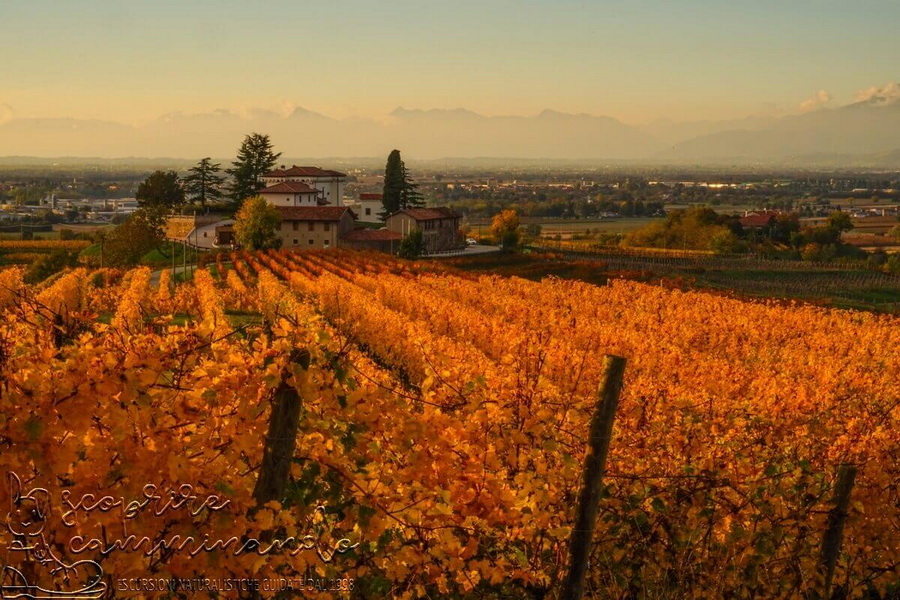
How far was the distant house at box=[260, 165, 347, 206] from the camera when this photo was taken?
86500 mm

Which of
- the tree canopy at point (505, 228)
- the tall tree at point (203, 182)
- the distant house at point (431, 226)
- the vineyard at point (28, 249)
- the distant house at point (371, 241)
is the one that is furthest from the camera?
the tall tree at point (203, 182)

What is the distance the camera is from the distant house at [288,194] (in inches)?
3095

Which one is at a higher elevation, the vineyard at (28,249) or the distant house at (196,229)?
the distant house at (196,229)

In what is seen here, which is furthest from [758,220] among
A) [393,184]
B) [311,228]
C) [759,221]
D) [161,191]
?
[161,191]

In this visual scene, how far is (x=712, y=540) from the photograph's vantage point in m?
5.95

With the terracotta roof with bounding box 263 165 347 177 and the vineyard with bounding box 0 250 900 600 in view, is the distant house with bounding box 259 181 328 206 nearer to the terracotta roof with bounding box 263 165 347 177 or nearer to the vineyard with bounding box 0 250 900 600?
the terracotta roof with bounding box 263 165 347 177

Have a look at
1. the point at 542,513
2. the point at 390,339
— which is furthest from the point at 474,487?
the point at 390,339

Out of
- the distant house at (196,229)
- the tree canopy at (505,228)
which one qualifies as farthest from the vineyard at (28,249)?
the tree canopy at (505,228)

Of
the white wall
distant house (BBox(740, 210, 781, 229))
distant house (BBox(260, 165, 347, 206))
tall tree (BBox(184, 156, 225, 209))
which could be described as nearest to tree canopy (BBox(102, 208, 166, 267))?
the white wall

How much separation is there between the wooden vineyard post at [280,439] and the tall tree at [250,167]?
273ft

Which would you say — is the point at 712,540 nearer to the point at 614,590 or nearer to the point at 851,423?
the point at 614,590

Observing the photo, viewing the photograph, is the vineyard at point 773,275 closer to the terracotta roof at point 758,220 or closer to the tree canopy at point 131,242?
the terracotta roof at point 758,220

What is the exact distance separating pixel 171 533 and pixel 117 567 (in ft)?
0.89

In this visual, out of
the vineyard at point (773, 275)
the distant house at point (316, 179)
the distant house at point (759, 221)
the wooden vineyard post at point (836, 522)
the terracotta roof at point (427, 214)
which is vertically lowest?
the vineyard at point (773, 275)
